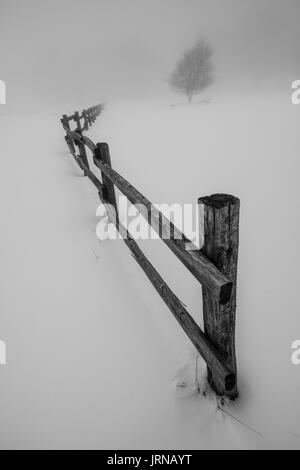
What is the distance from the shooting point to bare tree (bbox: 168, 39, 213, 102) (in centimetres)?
3219

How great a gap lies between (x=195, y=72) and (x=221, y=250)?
1527 inches

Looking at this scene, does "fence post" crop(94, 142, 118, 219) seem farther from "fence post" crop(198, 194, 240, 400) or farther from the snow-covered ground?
"fence post" crop(198, 194, 240, 400)

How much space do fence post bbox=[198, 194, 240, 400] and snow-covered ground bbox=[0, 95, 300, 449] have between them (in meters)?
0.59

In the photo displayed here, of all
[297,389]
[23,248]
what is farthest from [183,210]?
[297,389]

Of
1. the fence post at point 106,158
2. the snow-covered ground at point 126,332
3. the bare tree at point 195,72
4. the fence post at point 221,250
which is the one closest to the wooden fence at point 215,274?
the fence post at point 221,250

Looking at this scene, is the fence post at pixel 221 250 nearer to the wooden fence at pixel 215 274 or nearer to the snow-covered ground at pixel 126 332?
the wooden fence at pixel 215 274

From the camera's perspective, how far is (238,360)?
203 centimetres

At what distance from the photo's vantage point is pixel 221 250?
1.23m

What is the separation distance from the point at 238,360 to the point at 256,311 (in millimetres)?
624

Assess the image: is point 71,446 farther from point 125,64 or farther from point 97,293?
point 125,64

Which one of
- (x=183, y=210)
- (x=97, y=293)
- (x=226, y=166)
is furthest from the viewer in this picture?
(x=226, y=166)

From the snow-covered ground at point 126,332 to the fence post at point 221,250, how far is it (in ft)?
1.92

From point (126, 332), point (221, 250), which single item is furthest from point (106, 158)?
point (221, 250)

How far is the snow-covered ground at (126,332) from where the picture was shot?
1.70 m
